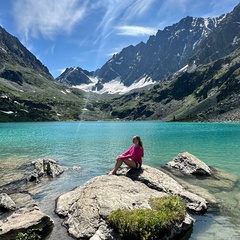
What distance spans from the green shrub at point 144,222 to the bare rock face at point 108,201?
0.49m

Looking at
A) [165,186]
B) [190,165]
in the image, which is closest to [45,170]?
[190,165]

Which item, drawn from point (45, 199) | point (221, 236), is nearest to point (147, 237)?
point (221, 236)

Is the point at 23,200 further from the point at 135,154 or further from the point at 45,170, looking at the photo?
the point at 45,170

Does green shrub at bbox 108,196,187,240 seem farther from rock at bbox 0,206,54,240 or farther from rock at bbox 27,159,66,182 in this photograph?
rock at bbox 27,159,66,182

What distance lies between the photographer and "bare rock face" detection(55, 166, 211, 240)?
15297 millimetres

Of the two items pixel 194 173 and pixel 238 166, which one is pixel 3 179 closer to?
pixel 194 173

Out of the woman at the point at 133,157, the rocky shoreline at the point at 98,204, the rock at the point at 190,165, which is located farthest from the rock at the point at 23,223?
the rock at the point at 190,165

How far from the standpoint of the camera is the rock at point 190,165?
105ft

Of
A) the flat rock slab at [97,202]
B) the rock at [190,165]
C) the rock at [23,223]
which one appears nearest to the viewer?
the rock at [23,223]

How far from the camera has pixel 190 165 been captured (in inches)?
1334

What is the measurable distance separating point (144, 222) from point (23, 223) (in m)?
6.80

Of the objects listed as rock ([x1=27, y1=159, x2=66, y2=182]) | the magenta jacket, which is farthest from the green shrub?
rock ([x1=27, y1=159, x2=66, y2=182])

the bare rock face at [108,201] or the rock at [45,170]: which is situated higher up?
the bare rock face at [108,201]

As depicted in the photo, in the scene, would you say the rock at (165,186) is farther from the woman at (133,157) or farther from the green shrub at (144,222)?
the green shrub at (144,222)
